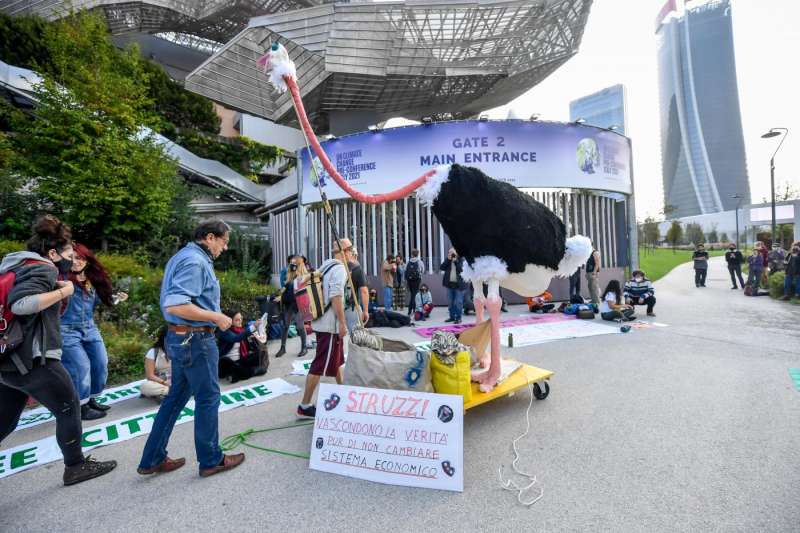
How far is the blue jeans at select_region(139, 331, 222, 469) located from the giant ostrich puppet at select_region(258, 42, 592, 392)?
5.13 ft

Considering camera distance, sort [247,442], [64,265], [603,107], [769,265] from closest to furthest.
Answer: [64,265], [247,442], [769,265], [603,107]

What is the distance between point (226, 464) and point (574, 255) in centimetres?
377

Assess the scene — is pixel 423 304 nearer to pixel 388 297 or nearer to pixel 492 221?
pixel 388 297

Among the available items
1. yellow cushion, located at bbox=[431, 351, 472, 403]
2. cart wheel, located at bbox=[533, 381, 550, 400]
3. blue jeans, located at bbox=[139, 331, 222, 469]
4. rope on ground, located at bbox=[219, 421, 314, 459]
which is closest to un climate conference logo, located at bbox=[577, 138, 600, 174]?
cart wheel, located at bbox=[533, 381, 550, 400]

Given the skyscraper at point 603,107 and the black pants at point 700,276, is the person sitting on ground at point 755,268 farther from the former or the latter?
the skyscraper at point 603,107

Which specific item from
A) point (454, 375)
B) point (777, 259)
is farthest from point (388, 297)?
point (777, 259)

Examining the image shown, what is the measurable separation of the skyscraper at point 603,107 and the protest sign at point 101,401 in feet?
262

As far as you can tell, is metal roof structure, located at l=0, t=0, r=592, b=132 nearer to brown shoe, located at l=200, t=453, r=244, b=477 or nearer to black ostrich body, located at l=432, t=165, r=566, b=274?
black ostrich body, located at l=432, t=165, r=566, b=274

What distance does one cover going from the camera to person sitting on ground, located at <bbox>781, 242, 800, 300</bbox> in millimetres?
9695

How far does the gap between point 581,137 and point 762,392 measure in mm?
9322

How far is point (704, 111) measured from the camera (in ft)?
264

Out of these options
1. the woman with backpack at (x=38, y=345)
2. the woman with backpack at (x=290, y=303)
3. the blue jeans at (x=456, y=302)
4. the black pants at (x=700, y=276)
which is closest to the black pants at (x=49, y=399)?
the woman with backpack at (x=38, y=345)

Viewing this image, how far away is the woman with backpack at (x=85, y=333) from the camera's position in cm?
366

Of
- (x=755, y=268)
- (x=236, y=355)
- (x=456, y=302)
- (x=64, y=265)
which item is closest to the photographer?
A: (x=64, y=265)
